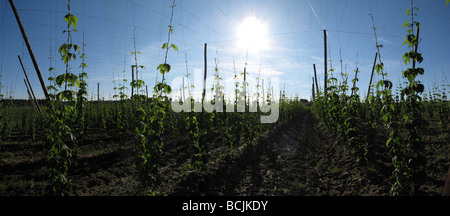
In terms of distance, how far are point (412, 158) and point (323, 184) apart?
1.74 metres

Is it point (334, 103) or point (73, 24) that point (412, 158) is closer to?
point (334, 103)

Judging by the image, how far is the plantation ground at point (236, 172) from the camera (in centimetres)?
391

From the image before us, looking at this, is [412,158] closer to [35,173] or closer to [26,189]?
[26,189]

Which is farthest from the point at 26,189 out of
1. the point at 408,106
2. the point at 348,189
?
the point at 408,106

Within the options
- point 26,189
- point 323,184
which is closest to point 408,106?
point 323,184

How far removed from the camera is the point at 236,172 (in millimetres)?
5227

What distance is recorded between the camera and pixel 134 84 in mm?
4258

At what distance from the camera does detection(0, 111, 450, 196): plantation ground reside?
12.8 feet

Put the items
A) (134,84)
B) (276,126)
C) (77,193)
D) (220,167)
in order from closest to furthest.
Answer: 1. (77,193)
2. (134,84)
3. (220,167)
4. (276,126)
